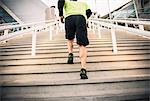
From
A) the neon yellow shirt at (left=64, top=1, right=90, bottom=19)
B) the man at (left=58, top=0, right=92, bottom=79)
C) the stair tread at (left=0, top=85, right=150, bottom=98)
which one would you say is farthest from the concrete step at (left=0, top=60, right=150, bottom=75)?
the neon yellow shirt at (left=64, top=1, right=90, bottom=19)

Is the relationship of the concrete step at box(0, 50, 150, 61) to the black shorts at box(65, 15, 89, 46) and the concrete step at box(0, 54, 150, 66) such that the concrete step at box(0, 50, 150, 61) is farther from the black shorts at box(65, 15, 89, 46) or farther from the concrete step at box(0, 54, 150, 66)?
the black shorts at box(65, 15, 89, 46)

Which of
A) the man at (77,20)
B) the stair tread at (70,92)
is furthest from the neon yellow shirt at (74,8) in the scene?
the stair tread at (70,92)

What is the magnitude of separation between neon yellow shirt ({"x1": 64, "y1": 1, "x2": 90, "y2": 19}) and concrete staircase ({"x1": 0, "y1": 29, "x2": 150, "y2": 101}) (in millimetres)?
883

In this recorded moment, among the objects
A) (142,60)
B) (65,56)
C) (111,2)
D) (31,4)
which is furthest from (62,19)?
(31,4)

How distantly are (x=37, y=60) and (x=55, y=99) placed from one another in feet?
5.66

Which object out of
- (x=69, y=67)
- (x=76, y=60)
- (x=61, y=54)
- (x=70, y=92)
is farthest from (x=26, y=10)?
(x=70, y=92)

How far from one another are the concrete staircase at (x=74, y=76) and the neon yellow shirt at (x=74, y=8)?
88 cm

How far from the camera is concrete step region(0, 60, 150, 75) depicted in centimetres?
378

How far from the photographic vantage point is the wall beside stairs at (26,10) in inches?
937

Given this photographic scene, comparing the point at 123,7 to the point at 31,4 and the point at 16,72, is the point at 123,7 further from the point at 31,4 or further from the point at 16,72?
the point at 16,72

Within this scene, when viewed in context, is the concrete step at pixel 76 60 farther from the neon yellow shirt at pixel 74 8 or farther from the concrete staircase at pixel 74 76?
the neon yellow shirt at pixel 74 8

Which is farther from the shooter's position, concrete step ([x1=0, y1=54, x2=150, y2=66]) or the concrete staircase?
concrete step ([x1=0, y1=54, x2=150, y2=66])

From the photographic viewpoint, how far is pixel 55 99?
2926 mm

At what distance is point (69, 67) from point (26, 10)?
21269 millimetres
